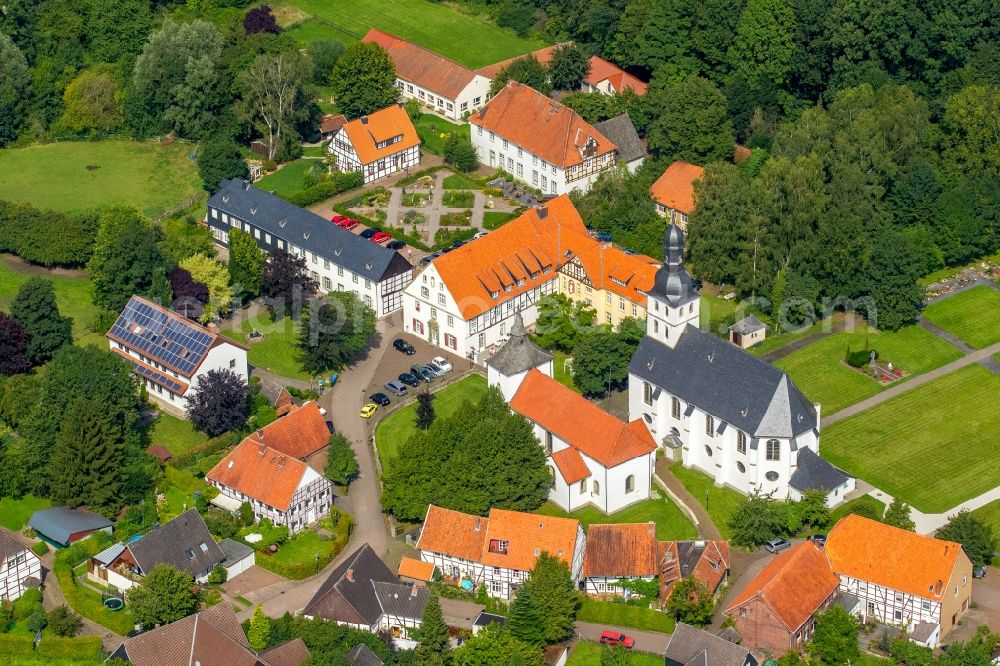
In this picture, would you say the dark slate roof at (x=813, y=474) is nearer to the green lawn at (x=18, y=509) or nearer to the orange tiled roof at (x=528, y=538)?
the orange tiled roof at (x=528, y=538)

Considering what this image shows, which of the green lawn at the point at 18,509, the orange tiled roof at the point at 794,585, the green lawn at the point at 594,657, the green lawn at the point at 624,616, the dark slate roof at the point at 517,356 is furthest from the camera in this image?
the dark slate roof at the point at 517,356

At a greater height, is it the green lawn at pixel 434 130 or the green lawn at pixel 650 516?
the green lawn at pixel 434 130

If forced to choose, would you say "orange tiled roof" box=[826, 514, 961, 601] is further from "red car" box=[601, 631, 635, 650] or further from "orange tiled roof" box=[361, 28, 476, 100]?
"orange tiled roof" box=[361, 28, 476, 100]

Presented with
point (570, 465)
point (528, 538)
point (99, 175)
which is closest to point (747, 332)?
point (570, 465)

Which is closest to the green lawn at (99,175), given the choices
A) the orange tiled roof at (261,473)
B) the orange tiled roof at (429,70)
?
the orange tiled roof at (429,70)

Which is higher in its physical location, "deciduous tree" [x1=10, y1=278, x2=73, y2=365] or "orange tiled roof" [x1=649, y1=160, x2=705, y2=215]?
"orange tiled roof" [x1=649, y1=160, x2=705, y2=215]

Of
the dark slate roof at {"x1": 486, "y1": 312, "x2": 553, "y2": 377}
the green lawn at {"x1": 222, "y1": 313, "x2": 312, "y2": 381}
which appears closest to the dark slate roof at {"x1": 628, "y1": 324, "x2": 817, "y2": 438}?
the dark slate roof at {"x1": 486, "y1": 312, "x2": 553, "y2": 377}
